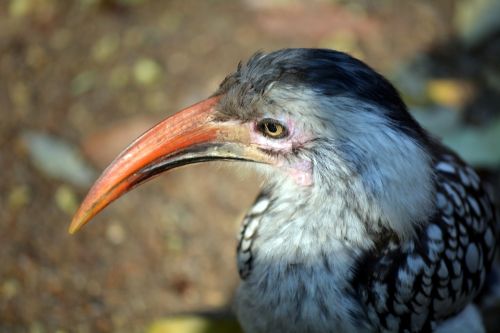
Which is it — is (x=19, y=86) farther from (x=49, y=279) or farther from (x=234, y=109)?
(x=234, y=109)

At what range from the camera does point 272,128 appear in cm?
216

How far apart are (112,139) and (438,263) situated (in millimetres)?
1998

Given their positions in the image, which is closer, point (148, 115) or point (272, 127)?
point (272, 127)

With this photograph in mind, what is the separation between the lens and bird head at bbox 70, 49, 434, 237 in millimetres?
2086

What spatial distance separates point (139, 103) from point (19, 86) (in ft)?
2.36

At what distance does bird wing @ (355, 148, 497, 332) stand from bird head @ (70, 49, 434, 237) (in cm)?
12

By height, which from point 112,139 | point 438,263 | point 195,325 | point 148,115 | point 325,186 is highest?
point 148,115

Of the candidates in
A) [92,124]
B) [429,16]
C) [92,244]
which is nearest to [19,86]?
[92,124]

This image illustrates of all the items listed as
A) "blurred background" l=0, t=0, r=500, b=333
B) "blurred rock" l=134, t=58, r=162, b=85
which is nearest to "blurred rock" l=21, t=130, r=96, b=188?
"blurred background" l=0, t=0, r=500, b=333

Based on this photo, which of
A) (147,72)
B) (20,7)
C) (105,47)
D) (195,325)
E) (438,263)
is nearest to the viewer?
(438,263)

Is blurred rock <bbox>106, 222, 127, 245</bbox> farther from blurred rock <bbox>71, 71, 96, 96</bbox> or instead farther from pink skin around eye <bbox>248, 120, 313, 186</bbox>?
pink skin around eye <bbox>248, 120, 313, 186</bbox>

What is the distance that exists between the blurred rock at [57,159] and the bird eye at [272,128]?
5.48ft

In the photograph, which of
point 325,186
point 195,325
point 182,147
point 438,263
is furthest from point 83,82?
point 438,263

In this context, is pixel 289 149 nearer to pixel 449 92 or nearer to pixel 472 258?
pixel 472 258
